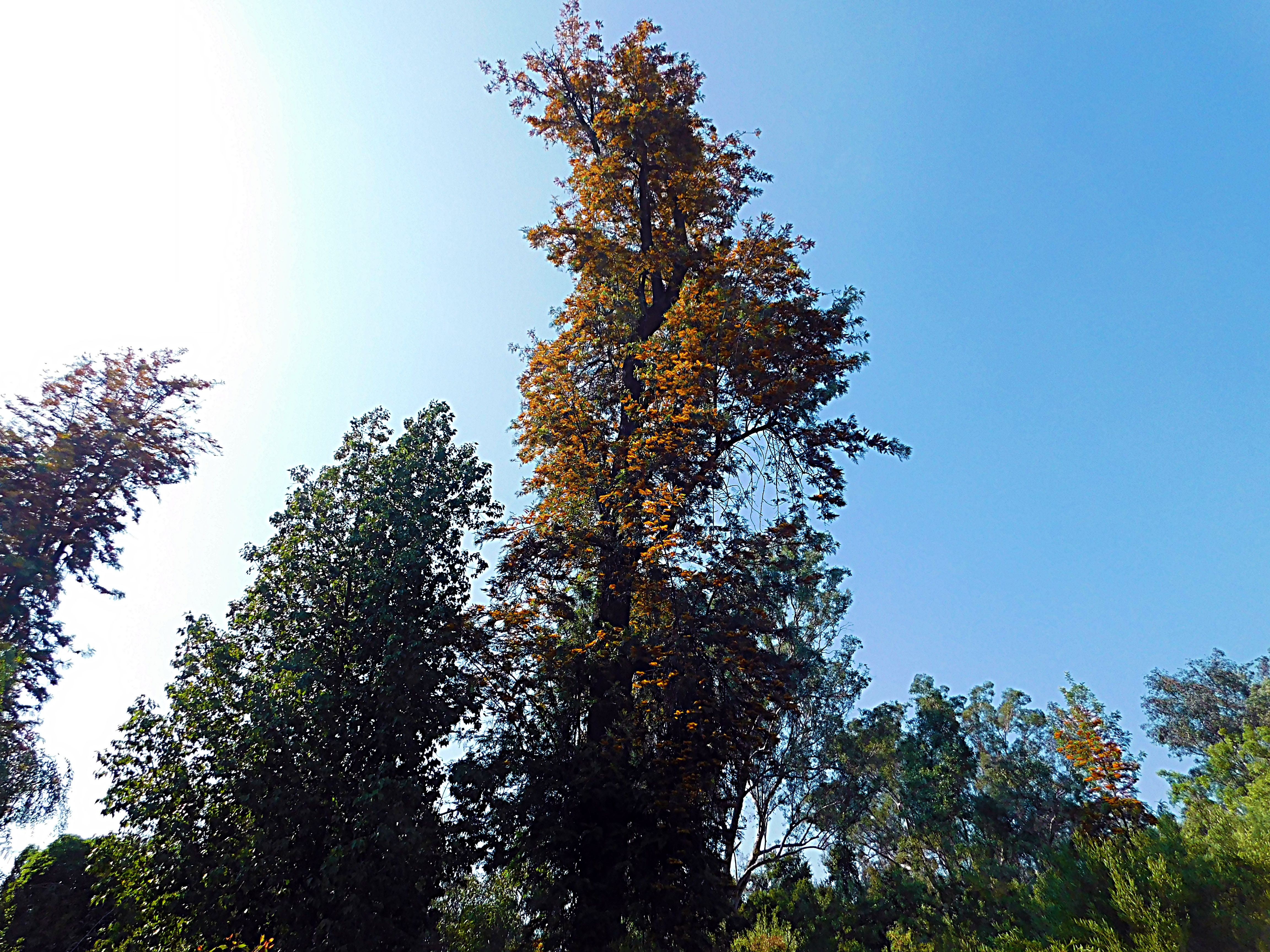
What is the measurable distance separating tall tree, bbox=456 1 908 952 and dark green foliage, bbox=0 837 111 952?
11.4 metres

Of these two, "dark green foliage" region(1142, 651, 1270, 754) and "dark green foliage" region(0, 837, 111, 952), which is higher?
"dark green foliage" region(1142, 651, 1270, 754)

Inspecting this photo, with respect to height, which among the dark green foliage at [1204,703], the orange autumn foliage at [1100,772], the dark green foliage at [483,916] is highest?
the dark green foliage at [1204,703]

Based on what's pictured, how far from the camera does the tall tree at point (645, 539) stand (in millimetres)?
8633

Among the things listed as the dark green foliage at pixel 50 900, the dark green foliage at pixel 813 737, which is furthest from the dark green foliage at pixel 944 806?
the dark green foliage at pixel 50 900

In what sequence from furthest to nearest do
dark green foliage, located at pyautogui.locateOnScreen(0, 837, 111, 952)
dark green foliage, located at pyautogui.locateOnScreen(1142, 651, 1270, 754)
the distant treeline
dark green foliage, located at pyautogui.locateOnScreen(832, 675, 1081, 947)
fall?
dark green foliage, located at pyautogui.locateOnScreen(1142, 651, 1270, 754) < dark green foliage, located at pyautogui.locateOnScreen(832, 675, 1081, 947) < dark green foliage, located at pyautogui.locateOnScreen(0, 837, 111, 952) < the distant treeline

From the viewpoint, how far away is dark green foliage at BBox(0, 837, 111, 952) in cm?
1421

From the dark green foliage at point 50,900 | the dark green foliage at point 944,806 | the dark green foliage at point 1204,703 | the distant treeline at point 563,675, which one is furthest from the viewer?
the dark green foliage at point 1204,703

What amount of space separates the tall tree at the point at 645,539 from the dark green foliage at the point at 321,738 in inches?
41.6

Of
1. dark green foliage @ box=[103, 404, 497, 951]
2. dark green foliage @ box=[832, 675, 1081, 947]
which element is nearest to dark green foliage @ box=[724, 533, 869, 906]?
dark green foliage @ box=[832, 675, 1081, 947]

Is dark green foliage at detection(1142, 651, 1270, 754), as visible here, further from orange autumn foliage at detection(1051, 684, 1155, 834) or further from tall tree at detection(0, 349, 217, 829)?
tall tree at detection(0, 349, 217, 829)

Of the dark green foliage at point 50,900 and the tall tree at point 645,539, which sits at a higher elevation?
the tall tree at point 645,539

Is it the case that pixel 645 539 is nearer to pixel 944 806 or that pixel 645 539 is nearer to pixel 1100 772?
pixel 1100 772

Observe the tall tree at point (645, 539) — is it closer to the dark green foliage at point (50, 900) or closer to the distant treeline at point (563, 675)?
the distant treeline at point (563, 675)

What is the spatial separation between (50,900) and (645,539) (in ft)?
60.5
